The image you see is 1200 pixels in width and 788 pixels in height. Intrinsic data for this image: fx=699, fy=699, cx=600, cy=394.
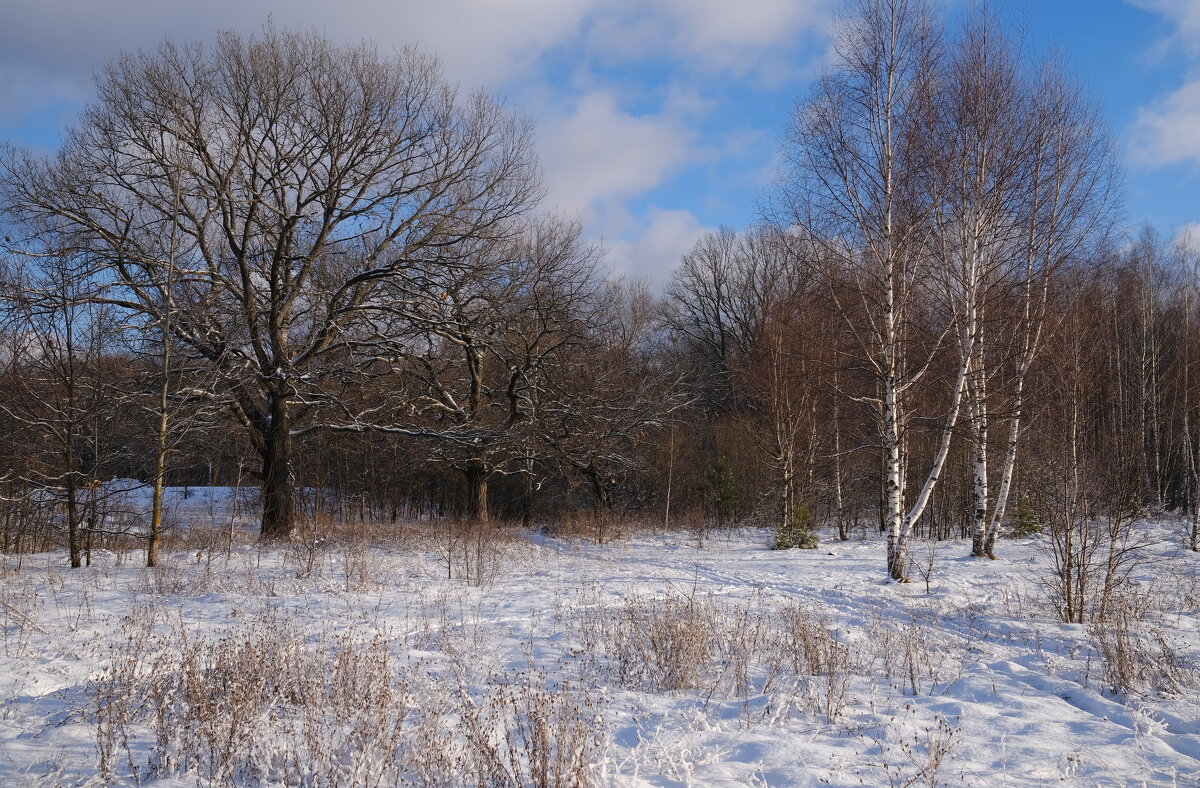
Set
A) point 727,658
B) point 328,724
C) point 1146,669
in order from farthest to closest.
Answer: point 727,658 → point 1146,669 → point 328,724

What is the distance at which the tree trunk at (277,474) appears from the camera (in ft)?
46.9

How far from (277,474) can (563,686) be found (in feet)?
36.6

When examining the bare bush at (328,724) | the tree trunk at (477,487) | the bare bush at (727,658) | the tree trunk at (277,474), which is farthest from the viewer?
the tree trunk at (477,487)

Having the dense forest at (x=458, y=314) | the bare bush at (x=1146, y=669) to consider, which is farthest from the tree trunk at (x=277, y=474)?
the bare bush at (x=1146, y=669)

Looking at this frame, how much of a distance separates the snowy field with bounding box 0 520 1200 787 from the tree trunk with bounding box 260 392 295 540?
155 inches

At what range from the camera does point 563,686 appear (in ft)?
16.7

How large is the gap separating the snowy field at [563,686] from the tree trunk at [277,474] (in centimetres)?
393

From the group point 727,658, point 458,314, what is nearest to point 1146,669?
point 727,658

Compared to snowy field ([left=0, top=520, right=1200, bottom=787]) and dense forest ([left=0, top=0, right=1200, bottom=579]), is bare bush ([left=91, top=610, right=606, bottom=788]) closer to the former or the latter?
snowy field ([left=0, top=520, right=1200, bottom=787])

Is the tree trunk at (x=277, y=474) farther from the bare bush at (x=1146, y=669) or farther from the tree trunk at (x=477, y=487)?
the bare bush at (x=1146, y=669)

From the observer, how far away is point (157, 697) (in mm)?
4535

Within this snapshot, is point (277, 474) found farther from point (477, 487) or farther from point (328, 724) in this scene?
point (328, 724)

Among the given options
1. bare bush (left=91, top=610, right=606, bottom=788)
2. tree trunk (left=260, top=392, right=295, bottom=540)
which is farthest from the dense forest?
bare bush (left=91, top=610, right=606, bottom=788)

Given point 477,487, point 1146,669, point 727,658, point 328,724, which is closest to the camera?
point 328,724
